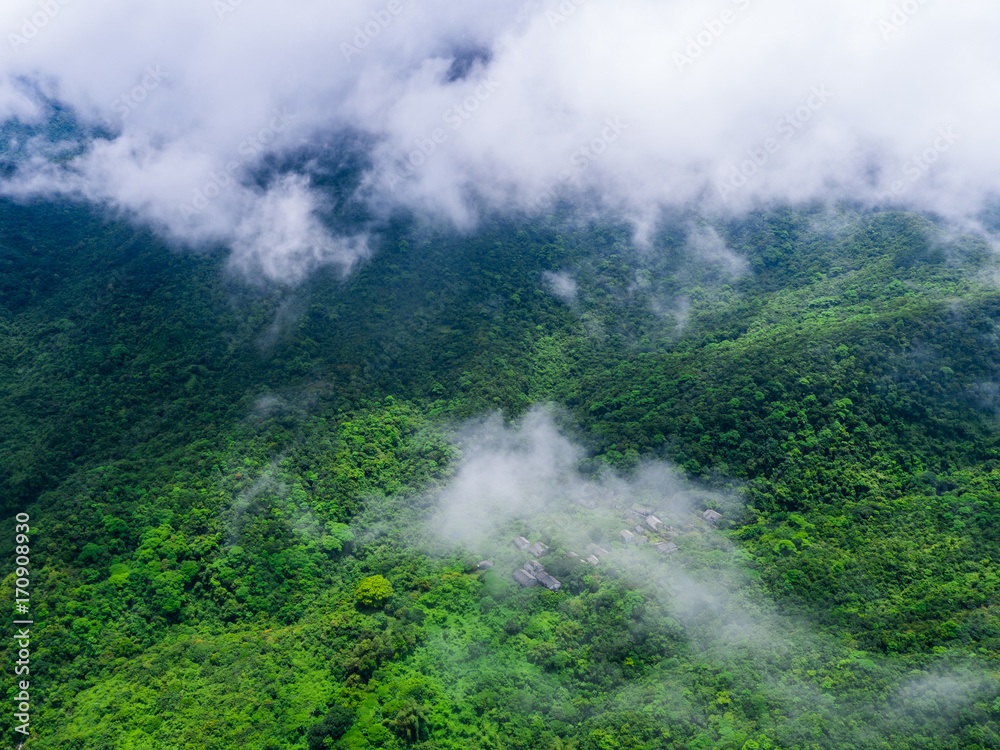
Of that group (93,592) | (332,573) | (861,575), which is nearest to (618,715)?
(861,575)

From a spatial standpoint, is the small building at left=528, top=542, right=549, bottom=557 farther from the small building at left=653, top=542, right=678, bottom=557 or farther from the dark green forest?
the small building at left=653, top=542, right=678, bottom=557

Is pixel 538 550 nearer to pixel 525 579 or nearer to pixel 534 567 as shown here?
pixel 534 567

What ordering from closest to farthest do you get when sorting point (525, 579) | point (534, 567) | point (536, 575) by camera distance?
point (525, 579), point (536, 575), point (534, 567)

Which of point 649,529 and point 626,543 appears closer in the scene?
point 626,543

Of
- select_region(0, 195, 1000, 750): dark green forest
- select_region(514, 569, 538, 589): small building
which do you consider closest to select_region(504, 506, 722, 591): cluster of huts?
select_region(514, 569, 538, 589): small building

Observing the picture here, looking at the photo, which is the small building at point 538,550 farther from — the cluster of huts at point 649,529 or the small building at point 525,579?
the cluster of huts at point 649,529

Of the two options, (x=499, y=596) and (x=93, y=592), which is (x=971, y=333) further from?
(x=93, y=592)

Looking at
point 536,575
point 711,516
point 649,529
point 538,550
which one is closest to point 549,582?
point 536,575

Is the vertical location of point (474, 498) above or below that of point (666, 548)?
above
